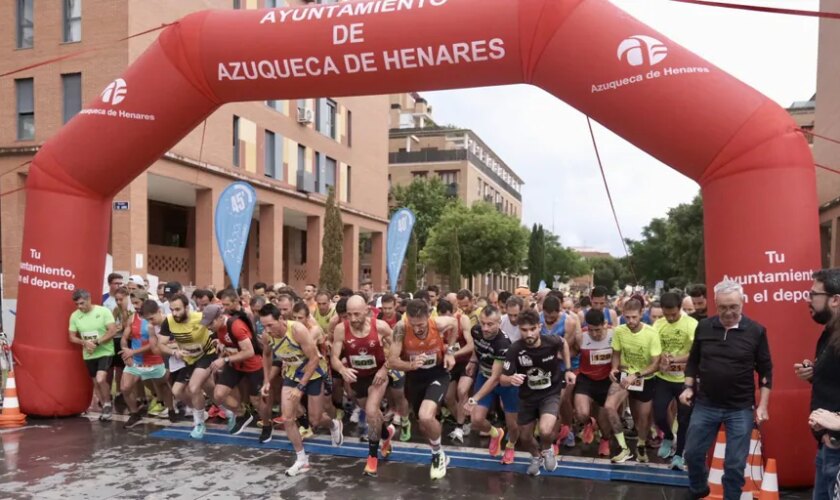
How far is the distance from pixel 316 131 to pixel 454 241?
16.5 metres

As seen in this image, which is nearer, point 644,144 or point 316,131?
point 644,144

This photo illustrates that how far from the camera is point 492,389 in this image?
281 inches

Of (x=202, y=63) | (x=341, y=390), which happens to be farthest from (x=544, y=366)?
(x=202, y=63)

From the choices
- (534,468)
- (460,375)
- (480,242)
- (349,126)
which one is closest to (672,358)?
(534,468)

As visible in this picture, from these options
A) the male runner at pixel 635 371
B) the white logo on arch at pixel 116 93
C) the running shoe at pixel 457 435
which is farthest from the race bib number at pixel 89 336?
the male runner at pixel 635 371

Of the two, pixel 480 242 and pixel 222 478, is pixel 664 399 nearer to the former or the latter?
pixel 222 478

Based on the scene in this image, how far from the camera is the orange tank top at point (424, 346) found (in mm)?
7312

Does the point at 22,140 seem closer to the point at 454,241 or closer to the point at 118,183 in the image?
the point at 118,183

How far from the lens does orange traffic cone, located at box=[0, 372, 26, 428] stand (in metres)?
9.03

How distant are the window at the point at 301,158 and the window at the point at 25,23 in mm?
11820

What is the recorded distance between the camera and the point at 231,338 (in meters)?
8.38

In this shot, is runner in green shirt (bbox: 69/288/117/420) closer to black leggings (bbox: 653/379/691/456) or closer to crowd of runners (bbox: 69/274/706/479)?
crowd of runners (bbox: 69/274/706/479)

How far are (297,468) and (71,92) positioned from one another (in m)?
17.9

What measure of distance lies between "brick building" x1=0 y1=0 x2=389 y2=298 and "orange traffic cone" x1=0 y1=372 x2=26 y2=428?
7760 millimetres
